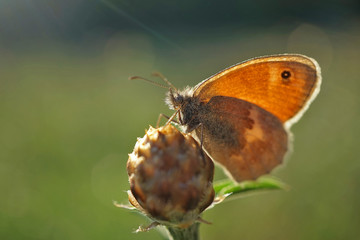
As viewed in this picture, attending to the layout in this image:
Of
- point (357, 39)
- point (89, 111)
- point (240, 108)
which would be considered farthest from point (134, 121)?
point (357, 39)

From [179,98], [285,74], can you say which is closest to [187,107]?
[179,98]

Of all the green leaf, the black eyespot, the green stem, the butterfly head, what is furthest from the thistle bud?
the black eyespot

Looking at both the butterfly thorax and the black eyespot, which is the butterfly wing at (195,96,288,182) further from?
the black eyespot

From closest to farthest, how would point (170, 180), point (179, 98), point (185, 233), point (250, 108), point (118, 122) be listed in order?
point (170, 180)
point (185, 233)
point (179, 98)
point (250, 108)
point (118, 122)

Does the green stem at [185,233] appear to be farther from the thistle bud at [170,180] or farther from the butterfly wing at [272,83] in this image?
the butterfly wing at [272,83]

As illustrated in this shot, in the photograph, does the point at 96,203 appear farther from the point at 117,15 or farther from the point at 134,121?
the point at 117,15

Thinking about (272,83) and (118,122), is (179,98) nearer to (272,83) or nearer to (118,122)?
(272,83)

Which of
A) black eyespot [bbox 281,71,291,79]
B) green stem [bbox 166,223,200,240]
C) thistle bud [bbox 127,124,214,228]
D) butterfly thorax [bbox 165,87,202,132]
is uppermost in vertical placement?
black eyespot [bbox 281,71,291,79]

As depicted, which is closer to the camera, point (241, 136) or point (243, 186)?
point (243, 186)
